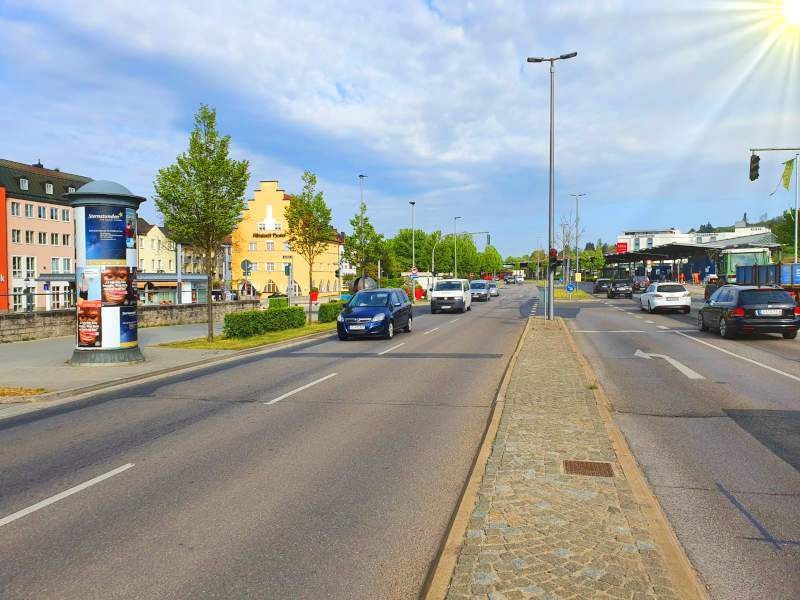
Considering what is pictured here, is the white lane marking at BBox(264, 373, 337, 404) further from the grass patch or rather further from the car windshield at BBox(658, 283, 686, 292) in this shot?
the car windshield at BBox(658, 283, 686, 292)

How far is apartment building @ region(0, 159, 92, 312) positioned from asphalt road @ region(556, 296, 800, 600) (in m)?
55.9

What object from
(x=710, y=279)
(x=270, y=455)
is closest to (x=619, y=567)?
(x=270, y=455)

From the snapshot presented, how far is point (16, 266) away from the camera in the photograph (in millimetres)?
62094

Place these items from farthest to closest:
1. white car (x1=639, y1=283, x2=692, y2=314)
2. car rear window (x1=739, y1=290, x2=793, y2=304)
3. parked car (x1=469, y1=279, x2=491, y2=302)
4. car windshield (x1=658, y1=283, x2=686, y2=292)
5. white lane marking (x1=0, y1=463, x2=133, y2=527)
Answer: parked car (x1=469, y1=279, x2=491, y2=302) < car windshield (x1=658, y1=283, x2=686, y2=292) < white car (x1=639, y1=283, x2=692, y2=314) < car rear window (x1=739, y1=290, x2=793, y2=304) < white lane marking (x1=0, y1=463, x2=133, y2=527)

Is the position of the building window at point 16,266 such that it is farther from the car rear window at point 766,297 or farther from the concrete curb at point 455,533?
the concrete curb at point 455,533

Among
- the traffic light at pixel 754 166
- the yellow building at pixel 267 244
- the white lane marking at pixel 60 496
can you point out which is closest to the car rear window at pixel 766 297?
the traffic light at pixel 754 166

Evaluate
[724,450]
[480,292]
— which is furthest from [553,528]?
[480,292]

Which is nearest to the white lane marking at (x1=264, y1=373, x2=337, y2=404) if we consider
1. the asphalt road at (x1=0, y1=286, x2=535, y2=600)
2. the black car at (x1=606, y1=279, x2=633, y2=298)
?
the asphalt road at (x1=0, y1=286, x2=535, y2=600)

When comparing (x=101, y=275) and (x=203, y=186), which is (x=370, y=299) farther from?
(x=101, y=275)

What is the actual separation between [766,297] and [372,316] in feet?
38.1

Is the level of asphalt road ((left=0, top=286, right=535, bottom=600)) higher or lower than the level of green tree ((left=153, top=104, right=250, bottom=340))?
lower

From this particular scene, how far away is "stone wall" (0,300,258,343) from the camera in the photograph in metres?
18.3

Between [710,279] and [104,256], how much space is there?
35.7 m

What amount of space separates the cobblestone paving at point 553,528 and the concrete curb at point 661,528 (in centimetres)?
7
